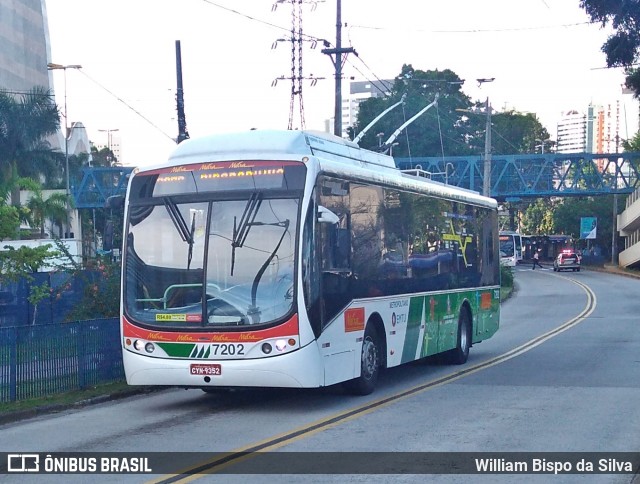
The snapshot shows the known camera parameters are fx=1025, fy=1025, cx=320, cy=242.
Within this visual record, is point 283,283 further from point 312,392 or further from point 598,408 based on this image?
point 598,408

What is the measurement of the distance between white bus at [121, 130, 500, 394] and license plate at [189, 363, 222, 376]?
18 mm

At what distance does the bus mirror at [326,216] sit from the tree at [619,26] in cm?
1035

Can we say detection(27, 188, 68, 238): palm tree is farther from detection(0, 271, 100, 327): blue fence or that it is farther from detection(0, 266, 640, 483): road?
detection(0, 266, 640, 483): road

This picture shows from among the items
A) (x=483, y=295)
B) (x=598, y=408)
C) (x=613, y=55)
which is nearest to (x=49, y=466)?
(x=598, y=408)

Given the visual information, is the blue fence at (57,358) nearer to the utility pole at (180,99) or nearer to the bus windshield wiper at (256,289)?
the bus windshield wiper at (256,289)

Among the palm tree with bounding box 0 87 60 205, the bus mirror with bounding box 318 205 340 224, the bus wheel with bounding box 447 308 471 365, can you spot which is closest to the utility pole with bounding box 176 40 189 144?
the bus wheel with bounding box 447 308 471 365

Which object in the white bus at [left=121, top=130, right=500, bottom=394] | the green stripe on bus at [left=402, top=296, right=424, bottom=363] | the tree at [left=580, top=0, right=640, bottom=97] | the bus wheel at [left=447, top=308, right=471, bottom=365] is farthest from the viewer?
the tree at [left=580, top=0, right=640, bottom=97]

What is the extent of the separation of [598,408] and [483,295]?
7.95 m

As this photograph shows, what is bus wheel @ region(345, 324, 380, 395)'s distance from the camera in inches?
567

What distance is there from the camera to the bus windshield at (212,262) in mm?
12727

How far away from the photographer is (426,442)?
10.9 m

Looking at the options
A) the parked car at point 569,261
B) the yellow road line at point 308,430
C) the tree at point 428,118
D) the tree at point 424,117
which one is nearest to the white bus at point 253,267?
the yellow road line at point 308,430

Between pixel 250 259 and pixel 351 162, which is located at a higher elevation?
pixel 351 162

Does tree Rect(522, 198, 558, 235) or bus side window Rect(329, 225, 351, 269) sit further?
tree Rect(522, 198, 558, 235)
